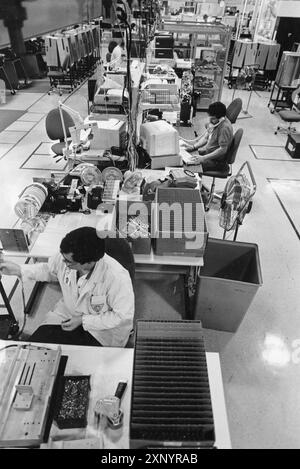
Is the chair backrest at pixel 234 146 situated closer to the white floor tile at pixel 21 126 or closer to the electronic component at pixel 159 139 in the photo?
the electronic component at pixel 159 139

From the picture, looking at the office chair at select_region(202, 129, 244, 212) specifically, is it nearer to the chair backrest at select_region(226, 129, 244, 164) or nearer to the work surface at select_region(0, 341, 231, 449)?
the chair backrest at select_region(226, 129, 244, 164)

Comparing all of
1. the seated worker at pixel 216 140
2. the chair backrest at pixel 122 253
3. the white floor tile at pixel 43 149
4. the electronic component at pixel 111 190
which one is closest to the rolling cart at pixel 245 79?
the seated worker at pixel 216 140

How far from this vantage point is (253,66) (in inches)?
321

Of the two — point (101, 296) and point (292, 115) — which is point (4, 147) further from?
point (292, 115)

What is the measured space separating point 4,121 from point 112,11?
621 centimetres

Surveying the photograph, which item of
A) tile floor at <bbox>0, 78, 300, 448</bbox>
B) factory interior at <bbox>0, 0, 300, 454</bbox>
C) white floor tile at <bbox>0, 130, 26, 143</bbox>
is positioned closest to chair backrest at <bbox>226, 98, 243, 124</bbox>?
factory interior at <bbox>0, 0, 300, 454</bbox>

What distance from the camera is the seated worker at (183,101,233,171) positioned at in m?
3.67

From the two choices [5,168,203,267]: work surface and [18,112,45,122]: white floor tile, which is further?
[18,112,45,122]: white floor tile

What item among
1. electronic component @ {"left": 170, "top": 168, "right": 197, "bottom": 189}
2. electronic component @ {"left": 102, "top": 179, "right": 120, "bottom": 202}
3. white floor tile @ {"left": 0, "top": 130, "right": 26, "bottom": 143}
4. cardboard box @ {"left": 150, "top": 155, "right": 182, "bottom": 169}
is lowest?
white floor tile @ {"left": 0, "top": 130, "right": 26, "bottom": 143}

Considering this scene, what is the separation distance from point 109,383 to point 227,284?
1.16m

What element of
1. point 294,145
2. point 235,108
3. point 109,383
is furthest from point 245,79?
point 109,383

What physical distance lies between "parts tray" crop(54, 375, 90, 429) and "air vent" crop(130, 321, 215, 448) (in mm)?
413

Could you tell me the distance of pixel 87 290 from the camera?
1838mm
